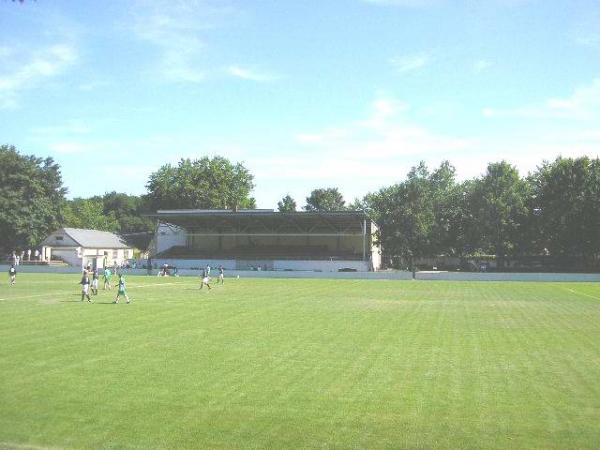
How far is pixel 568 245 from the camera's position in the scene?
Result: 73812 millimetres

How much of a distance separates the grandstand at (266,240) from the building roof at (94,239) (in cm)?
1032

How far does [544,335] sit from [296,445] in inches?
495

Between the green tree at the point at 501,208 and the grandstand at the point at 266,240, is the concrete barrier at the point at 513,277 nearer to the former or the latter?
the grandstand at the point at 266,240

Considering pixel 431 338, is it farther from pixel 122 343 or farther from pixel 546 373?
pixel 122 343

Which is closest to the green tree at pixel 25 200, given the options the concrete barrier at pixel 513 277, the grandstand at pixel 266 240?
the grandstand at pixel 266 240

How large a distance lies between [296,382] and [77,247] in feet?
260

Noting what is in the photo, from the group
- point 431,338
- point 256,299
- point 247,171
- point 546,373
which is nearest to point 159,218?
point 247,171

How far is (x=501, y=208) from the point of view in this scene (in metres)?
76.5

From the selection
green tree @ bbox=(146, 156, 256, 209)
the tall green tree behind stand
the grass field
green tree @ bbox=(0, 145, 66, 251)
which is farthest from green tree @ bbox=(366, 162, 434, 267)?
the grass field

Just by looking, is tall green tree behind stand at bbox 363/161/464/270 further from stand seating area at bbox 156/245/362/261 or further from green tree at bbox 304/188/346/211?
green tree at bbox 304/188/346/211

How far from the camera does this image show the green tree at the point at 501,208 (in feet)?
252

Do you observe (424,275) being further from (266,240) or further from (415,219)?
(266,240)

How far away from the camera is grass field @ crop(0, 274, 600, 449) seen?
8.33 m

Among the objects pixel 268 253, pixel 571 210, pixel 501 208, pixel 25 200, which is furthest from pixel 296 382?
pixel 25 200
